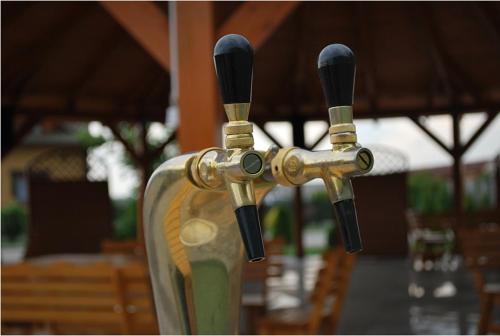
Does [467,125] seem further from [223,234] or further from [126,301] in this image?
[223,234]

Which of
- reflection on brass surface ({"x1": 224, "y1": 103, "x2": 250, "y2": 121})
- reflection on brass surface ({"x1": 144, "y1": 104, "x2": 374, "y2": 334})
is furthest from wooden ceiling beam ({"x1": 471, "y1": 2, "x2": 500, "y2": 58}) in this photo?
reflection on brass surface ({"x1": 224, "y1": 103, "x2": 250, "y2": 121})

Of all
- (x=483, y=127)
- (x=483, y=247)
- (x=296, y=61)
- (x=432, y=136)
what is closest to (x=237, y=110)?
(x=483, y=247)

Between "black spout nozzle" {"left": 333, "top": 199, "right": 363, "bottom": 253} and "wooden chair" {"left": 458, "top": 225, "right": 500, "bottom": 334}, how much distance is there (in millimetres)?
4273

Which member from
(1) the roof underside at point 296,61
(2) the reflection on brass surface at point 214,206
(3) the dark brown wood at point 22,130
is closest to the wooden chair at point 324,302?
(2) the reflection on brass surface at point 214,206

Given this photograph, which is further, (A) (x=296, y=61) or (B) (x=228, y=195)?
Result: (A) (x=296, y=61)

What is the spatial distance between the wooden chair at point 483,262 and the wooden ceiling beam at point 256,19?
2.41 metres

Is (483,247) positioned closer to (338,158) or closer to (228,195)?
(228,195)

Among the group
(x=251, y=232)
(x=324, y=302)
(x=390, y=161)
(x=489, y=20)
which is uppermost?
(x=489, y=20)

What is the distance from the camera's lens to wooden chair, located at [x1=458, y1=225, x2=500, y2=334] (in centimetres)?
517

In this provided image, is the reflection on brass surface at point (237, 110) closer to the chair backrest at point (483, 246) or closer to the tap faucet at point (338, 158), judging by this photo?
the tap faucet at point (338, 158)

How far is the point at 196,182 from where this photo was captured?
122cm

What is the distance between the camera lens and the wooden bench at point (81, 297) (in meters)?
4.26

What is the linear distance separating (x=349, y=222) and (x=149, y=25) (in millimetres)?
3101

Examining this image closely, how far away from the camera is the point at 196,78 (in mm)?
3783
